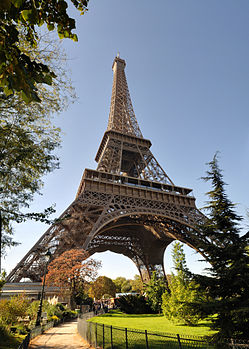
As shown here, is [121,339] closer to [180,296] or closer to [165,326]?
[165,326]

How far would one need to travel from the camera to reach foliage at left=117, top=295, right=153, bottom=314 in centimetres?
2294

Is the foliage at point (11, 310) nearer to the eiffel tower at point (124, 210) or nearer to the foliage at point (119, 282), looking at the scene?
the eiffel tower at point (124, 210)

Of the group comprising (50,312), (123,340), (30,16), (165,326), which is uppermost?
(30,16)

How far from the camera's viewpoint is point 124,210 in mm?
26203

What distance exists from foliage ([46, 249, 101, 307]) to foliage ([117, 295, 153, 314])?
4.73 metres

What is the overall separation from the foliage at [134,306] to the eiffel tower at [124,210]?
8156 millimetres

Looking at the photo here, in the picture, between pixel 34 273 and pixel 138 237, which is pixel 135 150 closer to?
pixel 138 237

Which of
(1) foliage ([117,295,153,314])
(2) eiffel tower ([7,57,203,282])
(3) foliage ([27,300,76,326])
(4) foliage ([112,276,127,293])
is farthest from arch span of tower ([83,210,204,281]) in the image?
(4) foliage ([112,276,127,293])

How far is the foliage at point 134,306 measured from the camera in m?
22.9

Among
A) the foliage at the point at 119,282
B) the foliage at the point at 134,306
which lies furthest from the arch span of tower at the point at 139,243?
the foliage at the point at 119,282

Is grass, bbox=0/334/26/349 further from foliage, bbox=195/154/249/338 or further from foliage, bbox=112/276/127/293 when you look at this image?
foliage, bbox=112/276/127/293

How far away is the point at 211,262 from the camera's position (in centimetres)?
947

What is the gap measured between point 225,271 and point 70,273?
53.7ft

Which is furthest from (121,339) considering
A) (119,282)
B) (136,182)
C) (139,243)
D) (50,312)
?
(119,282)
